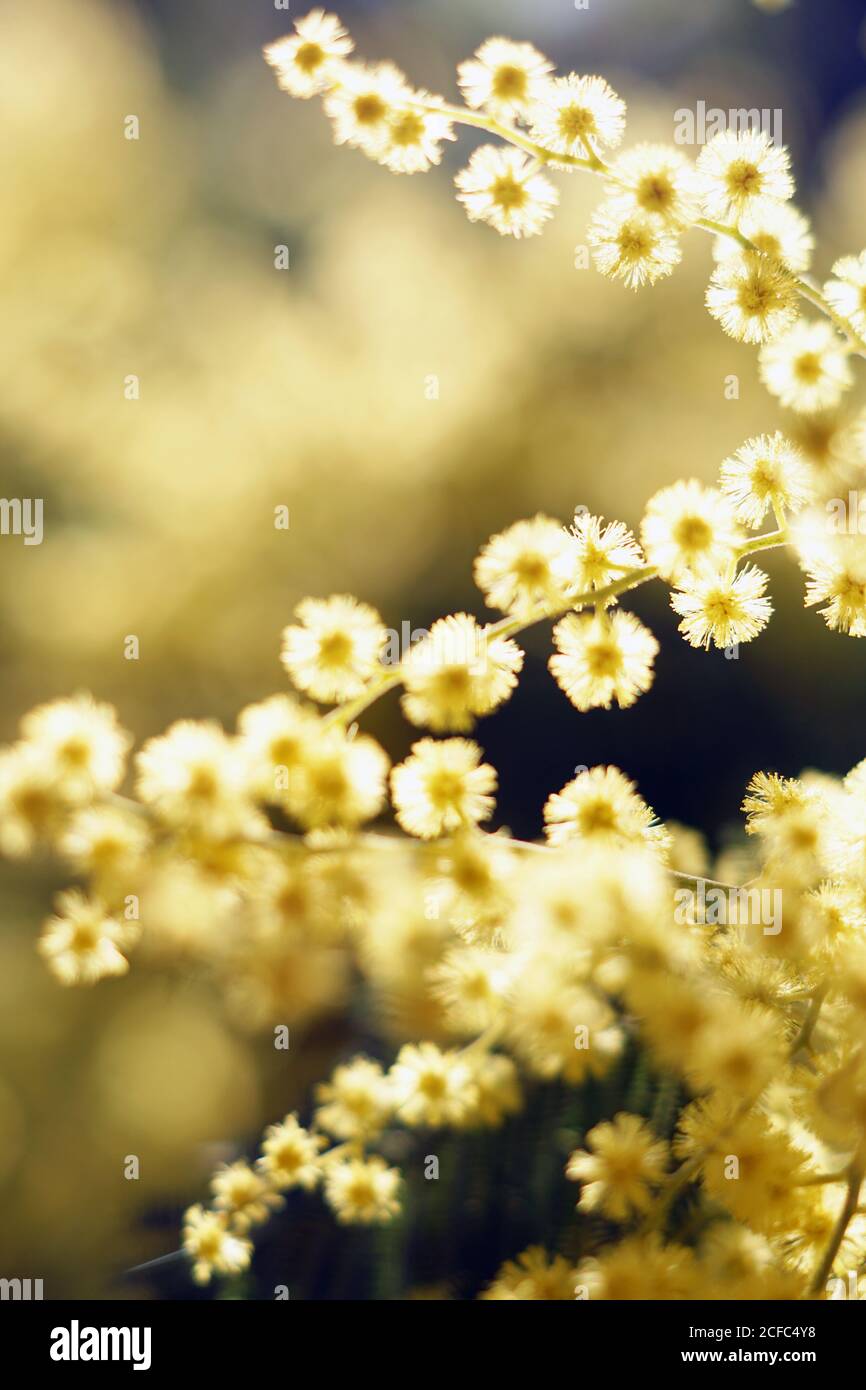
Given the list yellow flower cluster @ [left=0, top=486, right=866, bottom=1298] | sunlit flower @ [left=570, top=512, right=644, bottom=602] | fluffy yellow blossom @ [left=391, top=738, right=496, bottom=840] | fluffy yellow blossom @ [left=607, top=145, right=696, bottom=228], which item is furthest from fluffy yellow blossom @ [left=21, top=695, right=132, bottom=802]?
fluffy yellow blossom @ [left=607, top=145, right=696, bottom=228]

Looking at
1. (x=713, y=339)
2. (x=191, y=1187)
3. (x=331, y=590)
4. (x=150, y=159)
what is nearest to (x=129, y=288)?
(x=150, y=159)

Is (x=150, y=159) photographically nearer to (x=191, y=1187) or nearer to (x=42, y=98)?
(x=42, y=98)

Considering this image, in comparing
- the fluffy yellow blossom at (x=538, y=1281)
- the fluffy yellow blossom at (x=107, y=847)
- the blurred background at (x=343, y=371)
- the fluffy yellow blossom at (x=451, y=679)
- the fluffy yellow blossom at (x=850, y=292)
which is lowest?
the fluffy yellow blossom at (x=538, y=1281)

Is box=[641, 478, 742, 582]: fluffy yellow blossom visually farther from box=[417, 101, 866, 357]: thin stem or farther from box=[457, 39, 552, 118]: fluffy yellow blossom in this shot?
box=[457, 39, 552, 118]: fluffy yellow blossom

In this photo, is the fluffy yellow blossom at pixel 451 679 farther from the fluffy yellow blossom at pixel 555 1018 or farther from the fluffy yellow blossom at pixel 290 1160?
the fluffy yellow blossom at pixel 290 1160

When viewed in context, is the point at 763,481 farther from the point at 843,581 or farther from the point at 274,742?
the point at 274,742

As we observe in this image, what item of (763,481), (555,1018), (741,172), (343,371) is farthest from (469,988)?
(343,371)

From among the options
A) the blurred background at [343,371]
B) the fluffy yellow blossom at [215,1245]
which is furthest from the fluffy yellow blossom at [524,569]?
the blurred background at [343,371]
